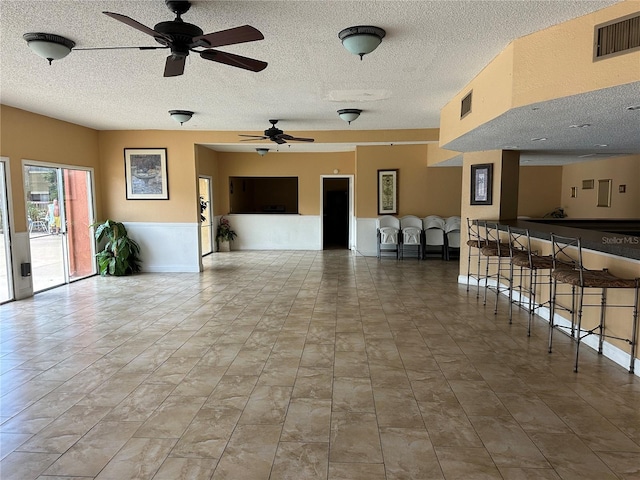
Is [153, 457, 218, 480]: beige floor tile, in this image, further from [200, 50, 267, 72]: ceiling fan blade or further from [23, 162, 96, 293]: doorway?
[23, 162, 96, 293]: doorway

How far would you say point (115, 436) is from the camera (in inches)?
95.0

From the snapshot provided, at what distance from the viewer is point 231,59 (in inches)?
110

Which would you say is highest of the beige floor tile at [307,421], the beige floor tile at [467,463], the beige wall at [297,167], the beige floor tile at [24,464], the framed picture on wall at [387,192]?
the beige wall at [297,167]

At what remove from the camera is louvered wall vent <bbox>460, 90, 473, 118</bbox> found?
4367mm

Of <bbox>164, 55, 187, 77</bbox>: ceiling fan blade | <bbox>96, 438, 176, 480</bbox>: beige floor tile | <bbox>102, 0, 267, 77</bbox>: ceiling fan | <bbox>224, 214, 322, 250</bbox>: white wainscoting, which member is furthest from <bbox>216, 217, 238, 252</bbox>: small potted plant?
<bbox>96, 438, 176, 480</bbox>: beige floor tile

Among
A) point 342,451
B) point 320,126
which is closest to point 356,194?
point 320,126

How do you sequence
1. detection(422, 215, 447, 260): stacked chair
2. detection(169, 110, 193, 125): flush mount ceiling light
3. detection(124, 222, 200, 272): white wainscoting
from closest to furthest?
detection(169, 110, 193, 125): flush mount ceiling light
detection(124, 222, 200, 272): white wainscoting
detection(422, 215, 447, 260): stacked chair

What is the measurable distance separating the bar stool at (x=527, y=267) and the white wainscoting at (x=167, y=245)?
17.6ft

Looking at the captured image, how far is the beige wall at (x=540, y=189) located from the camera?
9633mm

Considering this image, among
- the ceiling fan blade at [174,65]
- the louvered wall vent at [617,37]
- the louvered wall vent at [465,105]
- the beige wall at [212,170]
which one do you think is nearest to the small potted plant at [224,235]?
the beige wall at [212,170]

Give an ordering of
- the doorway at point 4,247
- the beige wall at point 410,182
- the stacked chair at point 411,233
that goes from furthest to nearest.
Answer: the beige wall at point 410,182
the stacked chair at point 411,233
the doorway at point 4,247

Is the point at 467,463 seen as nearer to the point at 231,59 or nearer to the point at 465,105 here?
the point at 231,59

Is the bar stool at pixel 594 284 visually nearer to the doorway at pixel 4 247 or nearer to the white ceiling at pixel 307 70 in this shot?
the white ceiling at pixel 307 70

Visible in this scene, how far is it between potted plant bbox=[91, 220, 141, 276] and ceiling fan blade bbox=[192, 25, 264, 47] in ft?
18.6
